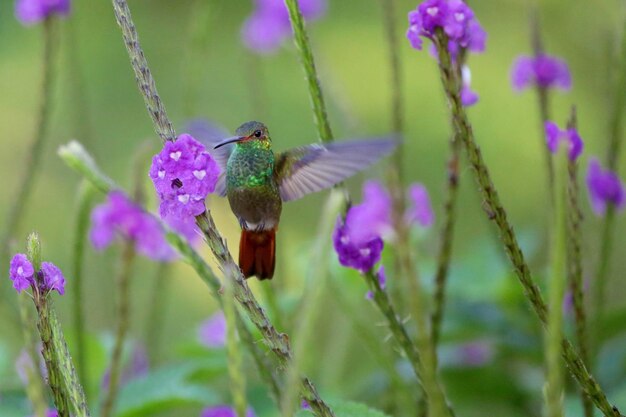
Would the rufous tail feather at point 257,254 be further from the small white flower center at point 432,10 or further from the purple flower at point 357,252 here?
the small white flower center at point 432,10

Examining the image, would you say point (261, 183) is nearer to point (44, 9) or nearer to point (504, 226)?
point (504, 226)

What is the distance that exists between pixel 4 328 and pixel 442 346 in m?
2.55

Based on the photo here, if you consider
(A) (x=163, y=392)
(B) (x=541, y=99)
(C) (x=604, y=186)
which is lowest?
(A) (x=163, y=392)

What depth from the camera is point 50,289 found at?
1.13 meters

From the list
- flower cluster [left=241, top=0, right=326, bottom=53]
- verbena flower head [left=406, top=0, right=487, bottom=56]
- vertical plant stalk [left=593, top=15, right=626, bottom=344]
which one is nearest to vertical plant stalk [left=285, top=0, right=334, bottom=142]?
verbena flower head [left=406, top=0, right=487, bottom=56]

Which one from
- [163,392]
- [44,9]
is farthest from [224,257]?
[44,9]

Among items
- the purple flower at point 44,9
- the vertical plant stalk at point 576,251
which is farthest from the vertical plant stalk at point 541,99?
the purple flower at point 44,9

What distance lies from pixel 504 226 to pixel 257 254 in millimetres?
496

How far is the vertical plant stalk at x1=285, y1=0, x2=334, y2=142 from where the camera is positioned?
137 cm

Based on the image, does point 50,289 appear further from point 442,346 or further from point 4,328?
point 4,328

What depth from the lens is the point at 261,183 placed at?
5.45 ft

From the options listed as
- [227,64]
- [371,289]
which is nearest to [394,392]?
[371,289]

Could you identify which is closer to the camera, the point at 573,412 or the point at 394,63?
the point at 573,412

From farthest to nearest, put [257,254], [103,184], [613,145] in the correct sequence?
[613,145], [257,254], [103,184]
